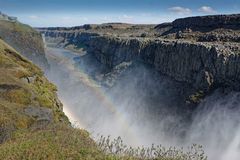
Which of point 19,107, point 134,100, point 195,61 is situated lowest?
point 134,100

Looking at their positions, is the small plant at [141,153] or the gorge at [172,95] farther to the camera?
the gorge at [172,95]

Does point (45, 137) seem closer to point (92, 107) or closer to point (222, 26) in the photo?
point (92, 107)

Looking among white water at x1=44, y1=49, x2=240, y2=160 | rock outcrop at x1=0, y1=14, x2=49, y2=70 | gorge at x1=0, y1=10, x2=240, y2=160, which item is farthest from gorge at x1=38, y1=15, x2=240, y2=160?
rock outcrop at x1=0, y1=14, x2=49, y2=70

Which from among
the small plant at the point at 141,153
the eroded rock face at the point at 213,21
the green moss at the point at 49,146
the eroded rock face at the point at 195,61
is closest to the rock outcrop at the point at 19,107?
the green moss at the point at 49,146

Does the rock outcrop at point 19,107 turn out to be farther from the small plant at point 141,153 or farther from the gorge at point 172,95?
the gorge at point 172,95

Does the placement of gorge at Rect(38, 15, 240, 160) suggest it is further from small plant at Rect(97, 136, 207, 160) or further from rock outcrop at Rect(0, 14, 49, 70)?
small plant at Rect(97, 136, 207, 160)

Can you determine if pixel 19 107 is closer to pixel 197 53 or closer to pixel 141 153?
pixel 141 153

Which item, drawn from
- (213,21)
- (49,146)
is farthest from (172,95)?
(49,146)

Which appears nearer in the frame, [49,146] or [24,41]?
[49,146]

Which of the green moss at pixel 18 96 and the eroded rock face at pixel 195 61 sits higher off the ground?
the green moss at pixel 18 96
